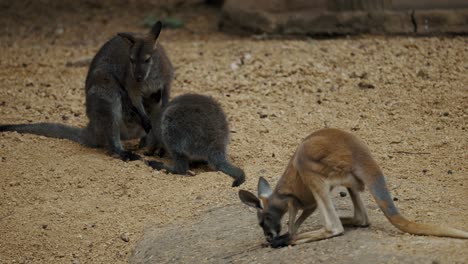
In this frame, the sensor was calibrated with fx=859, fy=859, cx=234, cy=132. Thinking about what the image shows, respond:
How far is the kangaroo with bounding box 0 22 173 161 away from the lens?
874cm

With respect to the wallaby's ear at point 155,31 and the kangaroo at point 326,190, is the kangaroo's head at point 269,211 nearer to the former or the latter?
the kangaroo at point 326,190

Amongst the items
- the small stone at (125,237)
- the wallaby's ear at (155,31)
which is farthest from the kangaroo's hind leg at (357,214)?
the wallaby's ear at (155,31)

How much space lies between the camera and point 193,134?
823 cm

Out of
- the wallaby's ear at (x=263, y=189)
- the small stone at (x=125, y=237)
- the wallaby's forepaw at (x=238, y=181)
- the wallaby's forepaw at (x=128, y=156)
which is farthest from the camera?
the wallaby's forepaw at (x=128, y=156)

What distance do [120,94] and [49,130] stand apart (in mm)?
861

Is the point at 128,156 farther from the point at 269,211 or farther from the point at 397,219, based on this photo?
the point at 397,219

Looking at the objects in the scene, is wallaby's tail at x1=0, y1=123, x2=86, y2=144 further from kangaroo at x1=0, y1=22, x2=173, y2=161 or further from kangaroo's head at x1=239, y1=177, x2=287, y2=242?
kangaroo's head at x1=239, y1=177, x2=287, y2=242

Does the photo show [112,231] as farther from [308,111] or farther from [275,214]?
[308,111]

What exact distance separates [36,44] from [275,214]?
814 cm

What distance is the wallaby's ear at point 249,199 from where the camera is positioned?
5891mm

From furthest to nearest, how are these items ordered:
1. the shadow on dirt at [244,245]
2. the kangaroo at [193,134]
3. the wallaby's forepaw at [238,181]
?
the kangaroo at [193,134] < the wallaby's forepaw at [238,181] < the shadow on dirt at [244,245]

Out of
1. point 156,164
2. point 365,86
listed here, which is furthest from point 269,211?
point 365,86

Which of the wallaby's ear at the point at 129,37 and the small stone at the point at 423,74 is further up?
the wallaby's ear at the point at 129,37

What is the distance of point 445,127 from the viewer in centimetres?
871
